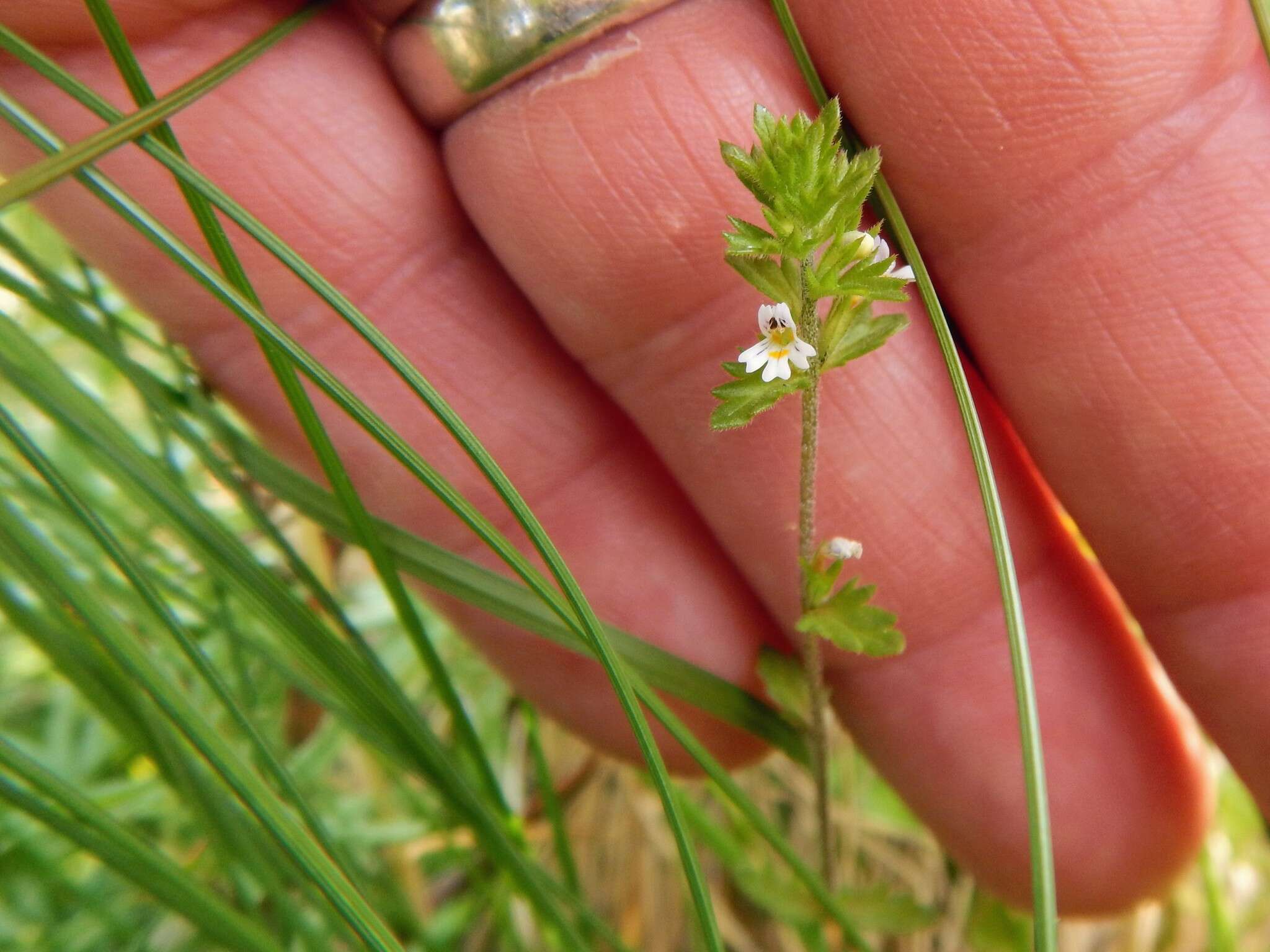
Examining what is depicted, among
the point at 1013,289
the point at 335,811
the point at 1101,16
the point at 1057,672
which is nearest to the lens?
the point at 1101,16

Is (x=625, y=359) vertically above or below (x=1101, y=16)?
below

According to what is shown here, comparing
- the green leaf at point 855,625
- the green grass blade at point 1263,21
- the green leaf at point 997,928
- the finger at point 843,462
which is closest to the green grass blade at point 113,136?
the finger at point 843,462

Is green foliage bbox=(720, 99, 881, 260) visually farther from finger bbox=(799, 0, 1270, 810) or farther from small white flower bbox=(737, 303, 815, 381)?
finger bbox=(799, 0, 1270, 810)

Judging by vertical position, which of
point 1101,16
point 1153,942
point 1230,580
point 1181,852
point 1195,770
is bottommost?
point 1153,942

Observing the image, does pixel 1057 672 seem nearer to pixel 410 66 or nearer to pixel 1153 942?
pixel 1153 942

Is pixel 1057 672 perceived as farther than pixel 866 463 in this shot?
Yes

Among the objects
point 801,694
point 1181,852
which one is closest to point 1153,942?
point 1181,852

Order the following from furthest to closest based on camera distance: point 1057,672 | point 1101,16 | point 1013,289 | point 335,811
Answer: point 335,811 < point 1057,672 < point 1013,289 < point 1101,16
